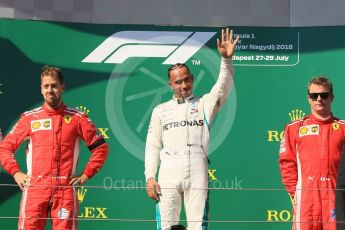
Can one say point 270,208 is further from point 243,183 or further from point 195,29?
point 195,29

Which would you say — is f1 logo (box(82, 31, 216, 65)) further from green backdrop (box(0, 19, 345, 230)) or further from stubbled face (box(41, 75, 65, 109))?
stubbled face (box(41, 75, 65, 109))

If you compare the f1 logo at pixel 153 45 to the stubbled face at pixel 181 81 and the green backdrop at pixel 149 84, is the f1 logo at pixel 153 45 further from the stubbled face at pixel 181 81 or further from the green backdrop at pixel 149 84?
the stubbled face at pixel 181 81

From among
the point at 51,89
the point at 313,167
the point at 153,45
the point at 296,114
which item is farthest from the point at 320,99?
the point at 153,45

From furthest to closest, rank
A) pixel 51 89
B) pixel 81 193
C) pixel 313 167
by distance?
pixel 81 193
pixel 51 89
pixel 313 167

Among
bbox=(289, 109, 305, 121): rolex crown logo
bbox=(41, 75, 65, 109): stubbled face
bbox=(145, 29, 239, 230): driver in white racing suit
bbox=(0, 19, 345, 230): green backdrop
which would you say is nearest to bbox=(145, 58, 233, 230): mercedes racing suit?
bbox=(145, 29, 239, 230): driver in white racing suit

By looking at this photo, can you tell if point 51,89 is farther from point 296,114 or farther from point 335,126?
point 296,114

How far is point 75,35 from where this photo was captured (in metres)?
4.07

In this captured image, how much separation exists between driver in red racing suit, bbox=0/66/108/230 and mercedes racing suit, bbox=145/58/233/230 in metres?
0.26

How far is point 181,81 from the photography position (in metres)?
3.21

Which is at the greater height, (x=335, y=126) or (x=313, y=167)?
(x=335, y=126)

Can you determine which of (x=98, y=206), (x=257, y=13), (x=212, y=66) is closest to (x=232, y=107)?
(x=212, y=66)

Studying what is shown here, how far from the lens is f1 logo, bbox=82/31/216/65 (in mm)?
4074

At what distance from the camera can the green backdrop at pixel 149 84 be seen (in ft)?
13.2

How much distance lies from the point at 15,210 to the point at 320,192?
1667mm
